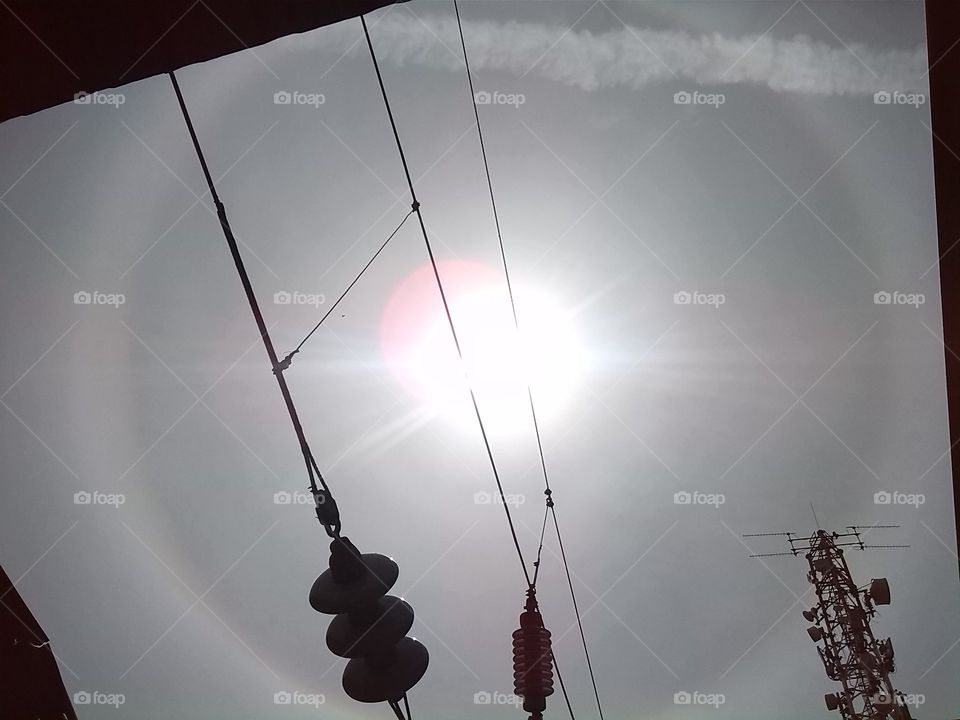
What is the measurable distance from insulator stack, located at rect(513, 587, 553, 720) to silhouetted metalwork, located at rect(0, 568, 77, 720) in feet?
12.9

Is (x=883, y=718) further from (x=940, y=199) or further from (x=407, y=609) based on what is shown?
(x=407, y=609)

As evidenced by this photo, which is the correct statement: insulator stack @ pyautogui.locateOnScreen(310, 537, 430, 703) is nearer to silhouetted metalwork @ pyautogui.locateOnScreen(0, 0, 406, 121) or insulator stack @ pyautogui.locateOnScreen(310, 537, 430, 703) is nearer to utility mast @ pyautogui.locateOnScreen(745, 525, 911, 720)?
silhouetted metalwork @ pyautogui.locateOnScreen(0, 0, 406, 121)

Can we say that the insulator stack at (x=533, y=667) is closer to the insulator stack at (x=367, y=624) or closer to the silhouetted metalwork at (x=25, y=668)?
the insulator stack at (x=367, y=624)

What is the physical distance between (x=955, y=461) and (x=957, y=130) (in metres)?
2.96

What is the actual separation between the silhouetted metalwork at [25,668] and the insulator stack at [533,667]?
3947 millimetres

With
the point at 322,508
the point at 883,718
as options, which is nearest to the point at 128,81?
the point at 322,508

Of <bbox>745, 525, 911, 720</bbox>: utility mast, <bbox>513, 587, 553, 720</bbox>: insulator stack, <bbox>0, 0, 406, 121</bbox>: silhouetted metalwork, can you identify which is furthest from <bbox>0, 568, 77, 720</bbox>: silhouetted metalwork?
<bbox>745, 525, 911, 720</bbox>: utility mast

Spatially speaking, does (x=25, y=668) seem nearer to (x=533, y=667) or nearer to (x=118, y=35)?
(x=533, y=667)

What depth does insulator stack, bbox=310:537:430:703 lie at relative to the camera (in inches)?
104

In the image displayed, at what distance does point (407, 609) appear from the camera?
110 inches

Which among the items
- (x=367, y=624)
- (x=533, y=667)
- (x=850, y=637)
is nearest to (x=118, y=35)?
(x=367, y=624)

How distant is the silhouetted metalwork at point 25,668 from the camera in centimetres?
503

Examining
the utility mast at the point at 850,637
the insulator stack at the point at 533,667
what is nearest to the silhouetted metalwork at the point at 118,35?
the insulator stack at the point at 533,667

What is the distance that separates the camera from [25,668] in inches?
213
